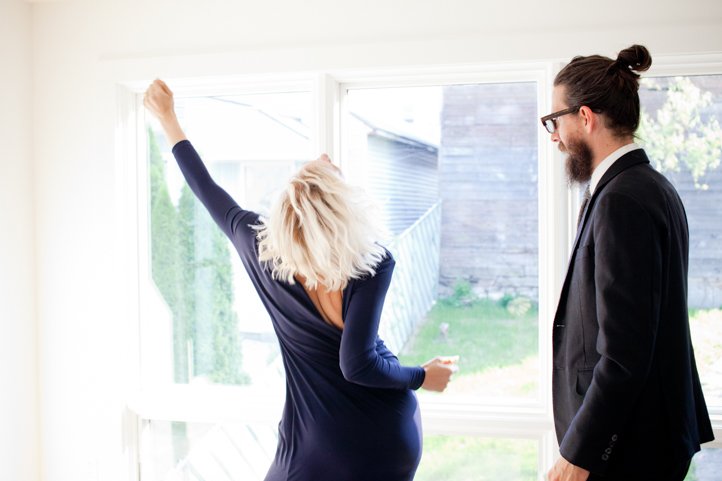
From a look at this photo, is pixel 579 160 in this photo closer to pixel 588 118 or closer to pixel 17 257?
pixel 588 118

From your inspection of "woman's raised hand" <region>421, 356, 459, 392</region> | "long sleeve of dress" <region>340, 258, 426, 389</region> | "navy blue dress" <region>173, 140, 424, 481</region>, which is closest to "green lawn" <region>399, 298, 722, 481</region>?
"woman's raised hand" <region>421, 356, 459, 392</region>

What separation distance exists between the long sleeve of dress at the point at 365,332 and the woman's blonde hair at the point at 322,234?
4cm

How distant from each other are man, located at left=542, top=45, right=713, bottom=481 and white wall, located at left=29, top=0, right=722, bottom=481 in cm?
85

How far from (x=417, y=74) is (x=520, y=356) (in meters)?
1.15

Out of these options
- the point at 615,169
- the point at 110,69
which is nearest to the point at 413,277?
the point at 615,169

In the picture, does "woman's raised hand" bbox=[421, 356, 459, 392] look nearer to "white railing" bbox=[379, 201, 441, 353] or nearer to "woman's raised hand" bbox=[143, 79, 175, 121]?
"white railing" bbox=[379, 201, 441, 353]

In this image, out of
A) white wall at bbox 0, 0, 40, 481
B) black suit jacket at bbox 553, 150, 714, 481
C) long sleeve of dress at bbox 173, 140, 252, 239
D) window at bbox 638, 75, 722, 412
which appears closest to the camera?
black suit jacket at bbox 553, 150, 714, 481

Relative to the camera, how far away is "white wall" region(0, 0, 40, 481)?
269 centimetres

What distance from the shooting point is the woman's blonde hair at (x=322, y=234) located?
159 centimetres

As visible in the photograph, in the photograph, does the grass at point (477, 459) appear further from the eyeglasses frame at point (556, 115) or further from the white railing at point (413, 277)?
the eyeglasses frame at point (556, 115)

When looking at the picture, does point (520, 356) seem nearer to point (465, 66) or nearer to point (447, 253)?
point (447, 253)

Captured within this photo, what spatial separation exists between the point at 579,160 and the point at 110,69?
1952mm

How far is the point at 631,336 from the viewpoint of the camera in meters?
1.39

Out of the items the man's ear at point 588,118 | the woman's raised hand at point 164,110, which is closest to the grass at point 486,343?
the man's ear at point 588,118
